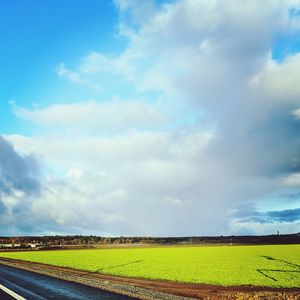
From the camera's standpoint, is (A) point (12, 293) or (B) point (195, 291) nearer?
(A) point (12, 293)

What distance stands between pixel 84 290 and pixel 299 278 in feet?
60.7

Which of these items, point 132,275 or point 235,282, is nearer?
point 235,282

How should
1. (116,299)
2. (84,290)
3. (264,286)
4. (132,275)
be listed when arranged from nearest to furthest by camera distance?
(116,299), (84,290), (264,286), (132,275)

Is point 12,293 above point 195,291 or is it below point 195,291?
above

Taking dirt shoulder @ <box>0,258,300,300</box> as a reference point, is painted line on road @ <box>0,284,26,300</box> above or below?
above

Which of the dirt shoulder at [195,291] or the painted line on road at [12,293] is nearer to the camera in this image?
the painted line on road at [12,293]

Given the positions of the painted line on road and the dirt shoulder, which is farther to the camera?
the dirt shoulder

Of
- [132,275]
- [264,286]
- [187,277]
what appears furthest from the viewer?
[132,275]

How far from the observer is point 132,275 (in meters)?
35.8

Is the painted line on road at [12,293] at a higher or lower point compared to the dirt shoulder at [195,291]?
higher

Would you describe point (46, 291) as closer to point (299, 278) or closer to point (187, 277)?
point (187, 277)

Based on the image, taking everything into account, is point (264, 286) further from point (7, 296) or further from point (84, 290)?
point (7, 296)

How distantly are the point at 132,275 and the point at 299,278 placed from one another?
13.7 meters

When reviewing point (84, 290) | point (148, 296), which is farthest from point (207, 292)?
point (84, 290)
